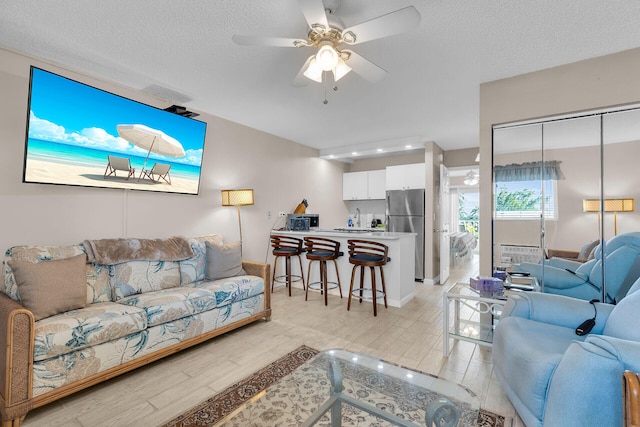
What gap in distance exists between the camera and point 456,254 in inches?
269

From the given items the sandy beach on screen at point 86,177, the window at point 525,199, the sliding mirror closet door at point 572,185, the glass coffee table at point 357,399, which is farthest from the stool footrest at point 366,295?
the sandy beach on screen at point 86,177

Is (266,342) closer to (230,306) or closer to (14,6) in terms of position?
(230,306)

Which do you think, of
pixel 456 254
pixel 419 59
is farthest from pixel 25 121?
pixel 456 254

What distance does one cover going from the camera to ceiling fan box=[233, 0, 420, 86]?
1.58 meters

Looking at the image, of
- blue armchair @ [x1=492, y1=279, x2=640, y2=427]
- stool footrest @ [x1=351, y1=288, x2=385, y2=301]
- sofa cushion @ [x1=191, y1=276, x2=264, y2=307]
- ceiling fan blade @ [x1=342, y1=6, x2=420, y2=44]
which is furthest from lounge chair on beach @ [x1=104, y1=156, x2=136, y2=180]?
blue armchair @ [x1=492, y1=279, x2=640, y2=427]

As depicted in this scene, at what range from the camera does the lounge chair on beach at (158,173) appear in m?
3.25

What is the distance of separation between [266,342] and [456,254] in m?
5.52

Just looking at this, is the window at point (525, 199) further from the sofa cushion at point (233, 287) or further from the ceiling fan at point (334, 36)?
the sofa cushion at point (233, 287)

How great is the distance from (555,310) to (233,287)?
2702mm

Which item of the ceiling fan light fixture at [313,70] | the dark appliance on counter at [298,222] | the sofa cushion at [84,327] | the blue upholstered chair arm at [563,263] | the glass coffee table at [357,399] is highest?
the ceiling fan light fixture at [313,70]

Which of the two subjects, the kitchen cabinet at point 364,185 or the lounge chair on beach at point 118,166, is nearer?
the lounge chair on beach at point 118,166

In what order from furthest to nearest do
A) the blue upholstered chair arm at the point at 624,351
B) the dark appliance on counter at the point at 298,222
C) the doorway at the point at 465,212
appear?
Result: 1. the doorway at the point at 465,212
2. the dark appliance on counter at the point at 298,222
3. the blue upholstered chair arm at the point at 624,351

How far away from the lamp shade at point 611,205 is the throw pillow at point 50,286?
4300 mm

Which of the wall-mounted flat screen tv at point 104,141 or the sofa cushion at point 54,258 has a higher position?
the wall-mounted flat screen tv at point 104,141
